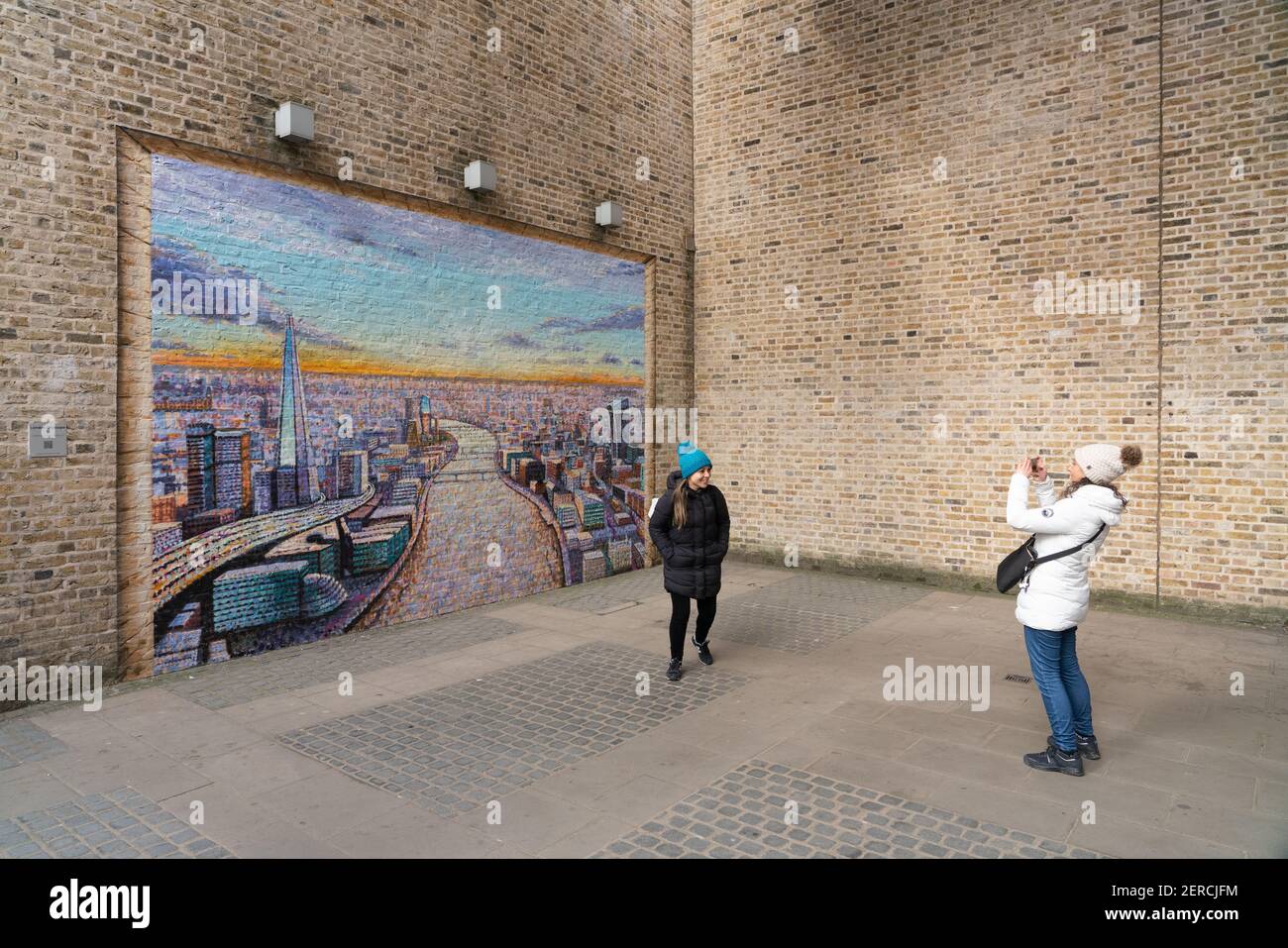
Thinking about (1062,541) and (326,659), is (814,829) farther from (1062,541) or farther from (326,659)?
(326,659)

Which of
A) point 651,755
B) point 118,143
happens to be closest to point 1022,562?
point 651,755

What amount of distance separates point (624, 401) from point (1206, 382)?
6.47m

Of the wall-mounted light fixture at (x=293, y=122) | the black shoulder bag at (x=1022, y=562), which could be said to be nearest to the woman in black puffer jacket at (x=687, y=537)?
the black shoulder bag at (x=1022, y=562)

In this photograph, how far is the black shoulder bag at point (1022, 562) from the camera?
448 centimetres

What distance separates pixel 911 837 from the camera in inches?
157

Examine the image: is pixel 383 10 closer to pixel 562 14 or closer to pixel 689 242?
pixel 562 14

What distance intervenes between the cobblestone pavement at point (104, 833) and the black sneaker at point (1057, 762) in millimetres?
4232

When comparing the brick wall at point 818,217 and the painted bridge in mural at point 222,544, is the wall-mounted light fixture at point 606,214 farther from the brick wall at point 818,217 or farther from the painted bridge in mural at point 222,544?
the painted bridge in mural at point 222,544

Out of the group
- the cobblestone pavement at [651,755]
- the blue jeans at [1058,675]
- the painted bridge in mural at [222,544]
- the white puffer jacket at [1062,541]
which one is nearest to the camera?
the cobblestone pavement at [651,755]

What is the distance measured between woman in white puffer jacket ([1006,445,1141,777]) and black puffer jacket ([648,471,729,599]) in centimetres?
245

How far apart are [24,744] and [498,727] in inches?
115

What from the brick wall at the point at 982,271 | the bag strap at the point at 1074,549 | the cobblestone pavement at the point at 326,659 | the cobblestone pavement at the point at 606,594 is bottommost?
the cobblestone pavement at the point at 326,659

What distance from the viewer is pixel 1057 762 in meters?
4.70

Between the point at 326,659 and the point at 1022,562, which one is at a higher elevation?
the point at 1022,562
